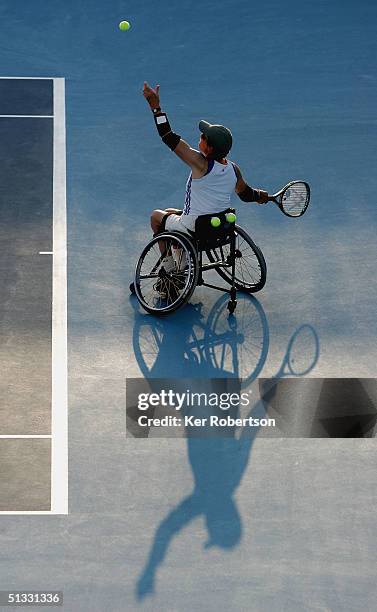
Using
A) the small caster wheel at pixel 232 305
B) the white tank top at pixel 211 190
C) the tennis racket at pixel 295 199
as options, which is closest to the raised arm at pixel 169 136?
the white tank top at pixel 211 190

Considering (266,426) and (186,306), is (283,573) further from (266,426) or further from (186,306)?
(186,306)

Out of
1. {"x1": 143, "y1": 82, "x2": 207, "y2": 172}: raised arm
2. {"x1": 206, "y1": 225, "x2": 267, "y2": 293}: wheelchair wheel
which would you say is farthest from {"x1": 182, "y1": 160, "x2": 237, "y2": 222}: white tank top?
{"x1": 206, "y1": 225, "x2": 267, "y2": 293}: wheelchair wheel

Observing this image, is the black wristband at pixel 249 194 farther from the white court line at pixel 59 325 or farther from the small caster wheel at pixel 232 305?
the white court line at pixel 59 325

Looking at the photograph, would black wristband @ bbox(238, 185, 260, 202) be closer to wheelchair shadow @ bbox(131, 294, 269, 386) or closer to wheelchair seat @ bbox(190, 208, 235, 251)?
wheelchair seat @ bbox(190, 208, 235, 251)

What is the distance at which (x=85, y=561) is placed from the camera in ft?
32.8

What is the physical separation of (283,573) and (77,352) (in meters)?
3.41

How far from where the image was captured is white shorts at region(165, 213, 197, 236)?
13.0 m

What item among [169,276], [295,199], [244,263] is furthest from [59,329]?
[295,199]

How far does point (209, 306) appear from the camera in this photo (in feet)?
43.7

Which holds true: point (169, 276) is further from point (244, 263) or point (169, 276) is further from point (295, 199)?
point (295, 199)

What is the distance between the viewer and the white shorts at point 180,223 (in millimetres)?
13031

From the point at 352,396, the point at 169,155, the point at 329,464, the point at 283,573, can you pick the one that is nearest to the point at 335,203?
the point at 169,155

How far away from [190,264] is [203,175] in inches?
33.1

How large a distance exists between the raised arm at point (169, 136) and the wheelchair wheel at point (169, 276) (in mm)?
701
